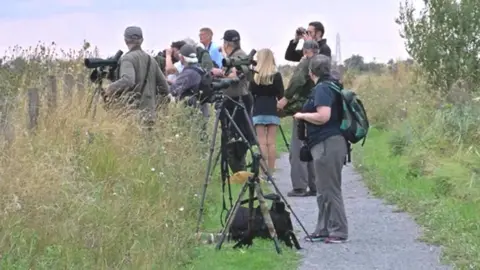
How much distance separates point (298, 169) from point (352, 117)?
363 cm

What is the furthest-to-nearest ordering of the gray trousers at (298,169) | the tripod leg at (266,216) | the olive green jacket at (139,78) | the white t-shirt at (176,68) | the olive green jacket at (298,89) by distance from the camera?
the white t-shirt at (176,68) < the gray trousers at (298,169) < the olive green jacket at (298,89) < the olive green jacket at (139,78) < the tripod leg at (266,216)

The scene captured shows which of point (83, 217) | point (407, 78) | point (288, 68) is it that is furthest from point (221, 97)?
point (288, 68)

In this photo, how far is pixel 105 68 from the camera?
41.4 feet

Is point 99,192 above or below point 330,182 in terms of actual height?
above

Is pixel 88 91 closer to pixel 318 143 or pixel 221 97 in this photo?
pixel 221 97

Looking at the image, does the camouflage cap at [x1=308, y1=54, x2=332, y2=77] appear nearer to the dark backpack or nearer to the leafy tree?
the dark backpack

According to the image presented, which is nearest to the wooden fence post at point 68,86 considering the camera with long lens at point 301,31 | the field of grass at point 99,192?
the field of grass at point 99,192

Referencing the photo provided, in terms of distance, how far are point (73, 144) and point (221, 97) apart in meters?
1.70

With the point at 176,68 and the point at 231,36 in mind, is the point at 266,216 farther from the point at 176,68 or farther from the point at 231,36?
the point at 176,68

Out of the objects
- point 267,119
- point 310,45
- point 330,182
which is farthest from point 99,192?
point 267,119

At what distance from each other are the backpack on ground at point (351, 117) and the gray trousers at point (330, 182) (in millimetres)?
123

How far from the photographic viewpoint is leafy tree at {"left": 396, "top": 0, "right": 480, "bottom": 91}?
19.1m

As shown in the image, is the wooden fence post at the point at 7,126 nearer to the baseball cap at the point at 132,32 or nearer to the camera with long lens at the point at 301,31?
the baseball cap at the point at 132,32

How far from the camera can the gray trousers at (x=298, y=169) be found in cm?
1400
